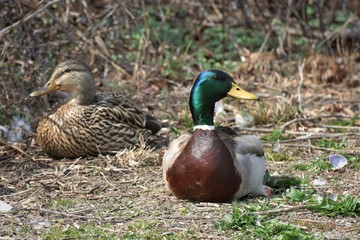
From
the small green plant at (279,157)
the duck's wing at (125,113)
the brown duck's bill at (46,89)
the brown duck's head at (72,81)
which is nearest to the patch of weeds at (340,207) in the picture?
the small green plant at (279,157)

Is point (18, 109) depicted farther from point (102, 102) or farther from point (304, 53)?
point (304, 53)

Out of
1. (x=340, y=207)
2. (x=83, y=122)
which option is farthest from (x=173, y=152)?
(x=83, y=122)

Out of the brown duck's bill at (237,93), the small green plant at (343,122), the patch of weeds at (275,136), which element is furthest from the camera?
the small green plant at (343,122)

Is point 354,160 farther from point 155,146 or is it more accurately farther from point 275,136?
point 155,146

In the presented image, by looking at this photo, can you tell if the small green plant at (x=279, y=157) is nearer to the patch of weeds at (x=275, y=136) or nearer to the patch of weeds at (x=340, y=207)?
the patch of weeds at (x=275, y=136)

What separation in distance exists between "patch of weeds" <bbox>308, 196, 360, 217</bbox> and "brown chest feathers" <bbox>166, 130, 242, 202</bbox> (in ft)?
1.78

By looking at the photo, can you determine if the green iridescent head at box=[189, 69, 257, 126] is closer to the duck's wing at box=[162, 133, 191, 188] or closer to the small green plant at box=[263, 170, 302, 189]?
the duck's wing at box=[162, 133, 191, 188]

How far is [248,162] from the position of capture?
570cm

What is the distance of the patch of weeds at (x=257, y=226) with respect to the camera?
4.89 meters

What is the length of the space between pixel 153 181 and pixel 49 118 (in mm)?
1312

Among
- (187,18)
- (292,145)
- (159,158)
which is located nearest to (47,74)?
(159,158)

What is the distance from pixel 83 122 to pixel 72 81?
0.38 m

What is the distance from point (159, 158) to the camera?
689 cm

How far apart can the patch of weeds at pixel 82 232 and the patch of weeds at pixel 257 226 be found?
2.15ft
